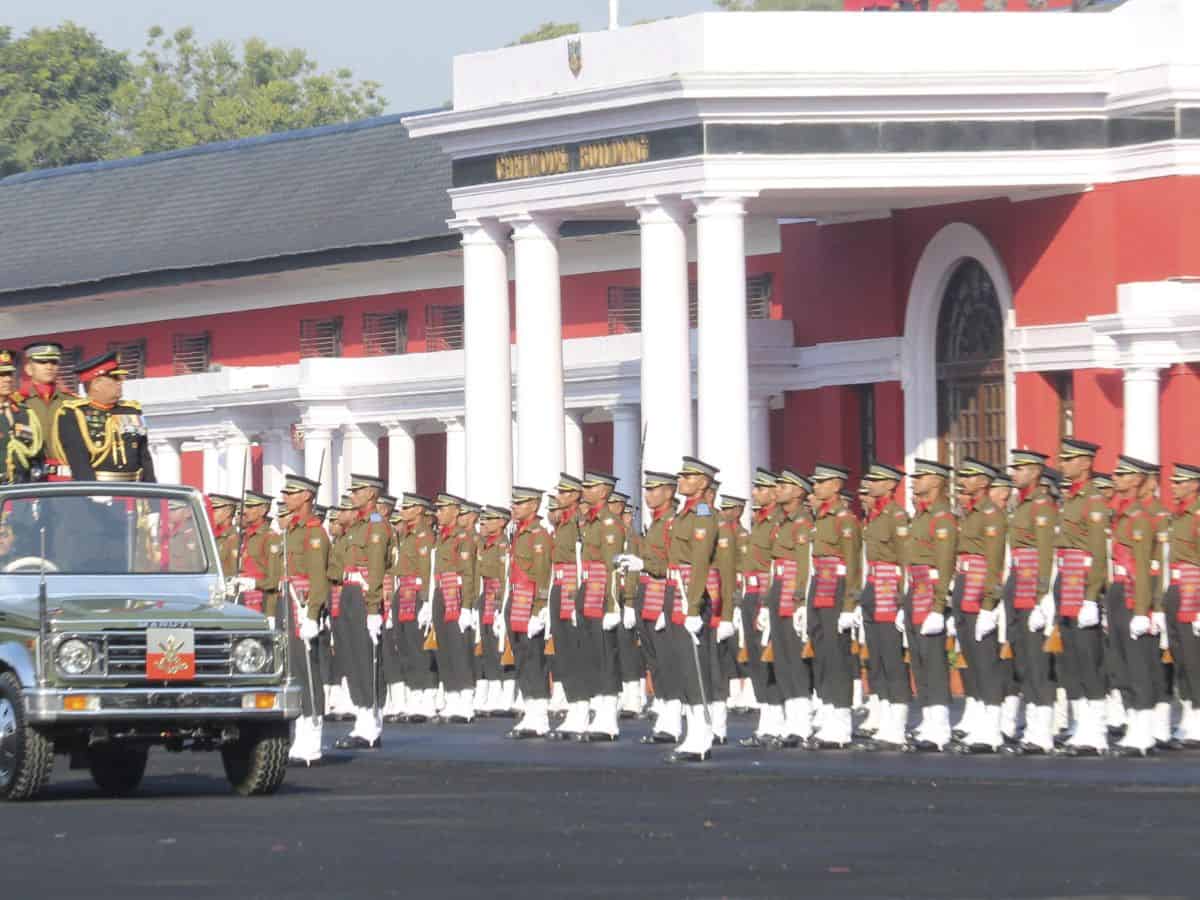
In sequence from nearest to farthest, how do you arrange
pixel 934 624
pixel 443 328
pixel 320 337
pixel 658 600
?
pixel 934 624, pixel 658 600, pixel 443 328, pixel 320 337

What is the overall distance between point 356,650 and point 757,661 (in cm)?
344

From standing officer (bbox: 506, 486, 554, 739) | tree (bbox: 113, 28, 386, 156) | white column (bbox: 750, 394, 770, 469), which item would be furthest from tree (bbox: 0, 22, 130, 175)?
standing officer (bbox: 506, 486, 554, 739)

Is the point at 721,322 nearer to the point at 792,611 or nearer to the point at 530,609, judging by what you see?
the point at 530,609

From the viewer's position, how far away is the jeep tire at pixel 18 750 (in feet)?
61.1

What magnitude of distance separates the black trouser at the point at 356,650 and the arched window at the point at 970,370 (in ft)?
35.2

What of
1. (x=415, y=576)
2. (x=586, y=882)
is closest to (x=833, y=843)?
(x=586, y=882)

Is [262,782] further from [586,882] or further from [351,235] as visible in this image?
[351,235]

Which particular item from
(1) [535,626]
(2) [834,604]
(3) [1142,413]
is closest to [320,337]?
(3) [1142,413]

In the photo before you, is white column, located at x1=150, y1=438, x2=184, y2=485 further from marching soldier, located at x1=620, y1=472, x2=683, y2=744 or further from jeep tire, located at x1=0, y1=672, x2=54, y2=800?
jeep tire, located at x1=0, y1=672, x2=54, y2=800

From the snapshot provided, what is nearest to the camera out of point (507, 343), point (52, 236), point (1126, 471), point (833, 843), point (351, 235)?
point (833, 843)

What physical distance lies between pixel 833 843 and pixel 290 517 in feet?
29.6

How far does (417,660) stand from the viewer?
30016 mm

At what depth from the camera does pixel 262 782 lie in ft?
63.4

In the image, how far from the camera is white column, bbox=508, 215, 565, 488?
120 ft
